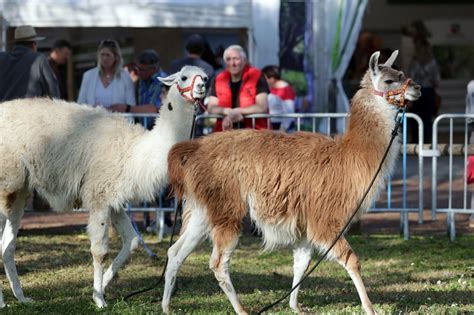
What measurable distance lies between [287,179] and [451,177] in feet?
16.0

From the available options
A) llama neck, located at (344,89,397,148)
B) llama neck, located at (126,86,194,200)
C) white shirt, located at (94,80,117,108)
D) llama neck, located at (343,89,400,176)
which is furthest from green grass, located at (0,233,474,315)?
white shirt, located at (94,80,117,108)

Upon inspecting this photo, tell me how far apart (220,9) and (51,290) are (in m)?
6.73

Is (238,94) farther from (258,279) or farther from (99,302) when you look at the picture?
(99,302)

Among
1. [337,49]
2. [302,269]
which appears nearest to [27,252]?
[302,269]

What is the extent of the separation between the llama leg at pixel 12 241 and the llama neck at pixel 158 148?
0.90 m

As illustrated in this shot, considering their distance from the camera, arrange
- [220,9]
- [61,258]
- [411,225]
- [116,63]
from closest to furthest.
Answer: [61,258], [116,63], [411,225], [220,9]

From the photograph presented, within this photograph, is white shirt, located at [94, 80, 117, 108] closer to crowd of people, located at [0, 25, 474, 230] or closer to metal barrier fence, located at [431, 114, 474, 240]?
crowd of people, located at [0, 25, 474, 230]

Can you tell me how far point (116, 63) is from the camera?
Result: 1042cm

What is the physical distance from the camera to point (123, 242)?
7.50m

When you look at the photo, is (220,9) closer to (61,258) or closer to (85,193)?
(61,258)

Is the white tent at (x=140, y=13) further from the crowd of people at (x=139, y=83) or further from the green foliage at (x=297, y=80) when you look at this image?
the crowd of people at (x=139, y=83)

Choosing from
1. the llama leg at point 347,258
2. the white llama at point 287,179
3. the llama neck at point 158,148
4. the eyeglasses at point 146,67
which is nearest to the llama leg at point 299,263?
the white llama at point 287,179

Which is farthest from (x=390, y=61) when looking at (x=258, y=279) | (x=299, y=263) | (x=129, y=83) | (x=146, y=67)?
(x=146, y=67)

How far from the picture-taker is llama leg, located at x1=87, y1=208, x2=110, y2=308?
7215 millimetres
